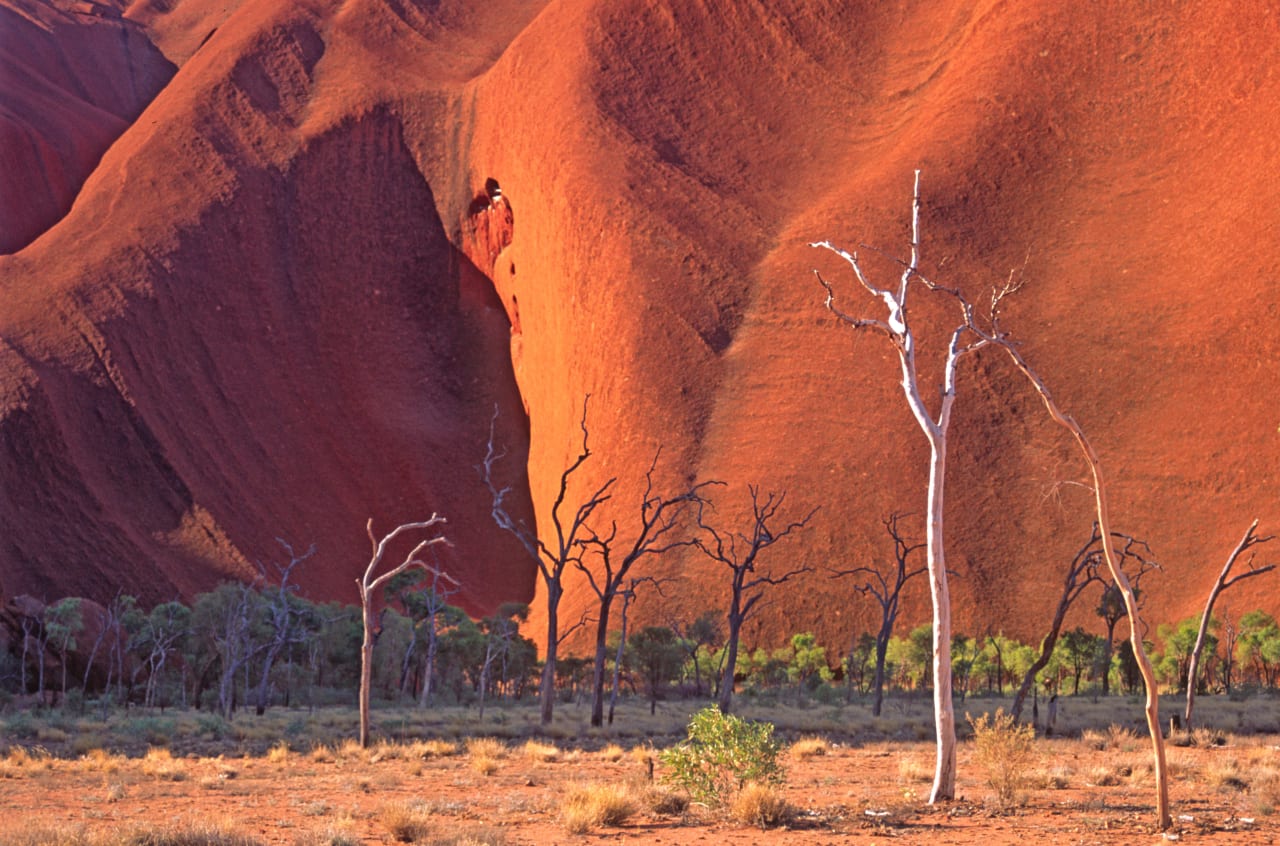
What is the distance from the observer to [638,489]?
58.5m

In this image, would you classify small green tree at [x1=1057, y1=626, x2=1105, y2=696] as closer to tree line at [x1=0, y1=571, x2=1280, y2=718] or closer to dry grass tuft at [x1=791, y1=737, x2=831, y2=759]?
tree line at [x1=0, y1=571, x2=1280, y2=718]

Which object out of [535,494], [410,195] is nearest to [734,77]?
[410,195]

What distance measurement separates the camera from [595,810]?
12.8 meters

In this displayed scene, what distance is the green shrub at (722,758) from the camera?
13703 mm

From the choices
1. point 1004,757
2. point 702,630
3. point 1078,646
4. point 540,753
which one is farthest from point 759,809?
point 1078,646

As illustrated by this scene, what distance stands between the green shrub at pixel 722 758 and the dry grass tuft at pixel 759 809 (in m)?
0.78

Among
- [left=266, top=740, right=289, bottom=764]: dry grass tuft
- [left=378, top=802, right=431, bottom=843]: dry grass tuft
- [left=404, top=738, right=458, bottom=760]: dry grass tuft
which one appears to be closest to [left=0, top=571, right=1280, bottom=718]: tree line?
[left=404, top=738, right=458, bottom=760]: dry grass tuft

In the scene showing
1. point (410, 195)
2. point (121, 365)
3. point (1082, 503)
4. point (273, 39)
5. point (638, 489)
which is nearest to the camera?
point (1082, 503)

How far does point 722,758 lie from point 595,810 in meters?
1.62

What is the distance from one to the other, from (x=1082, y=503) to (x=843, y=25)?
33536 mm

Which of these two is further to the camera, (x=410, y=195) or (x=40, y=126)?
(x=40, y=126)

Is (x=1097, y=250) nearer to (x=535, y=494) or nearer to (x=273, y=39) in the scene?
(x=535, y=494)

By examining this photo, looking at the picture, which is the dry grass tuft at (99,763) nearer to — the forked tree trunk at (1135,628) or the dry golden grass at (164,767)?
the dry golden grass at (164,767)

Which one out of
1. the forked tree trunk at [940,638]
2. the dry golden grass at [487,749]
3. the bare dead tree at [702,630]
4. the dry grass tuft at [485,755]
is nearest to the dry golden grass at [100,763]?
the dry grass tuft at [485,755]
